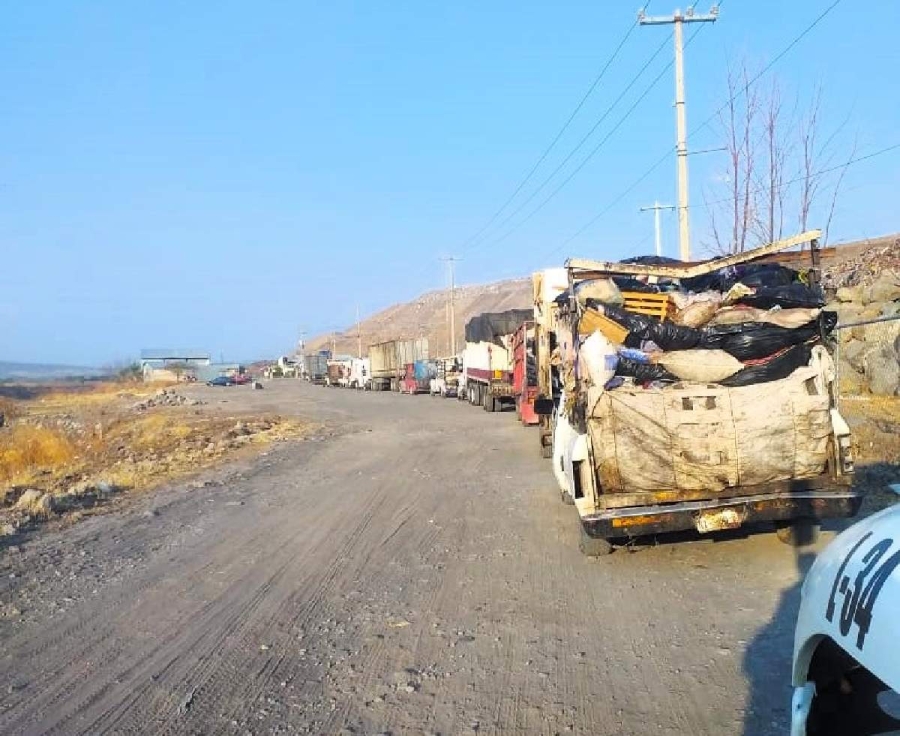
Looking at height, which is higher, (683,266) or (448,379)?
(683,266)

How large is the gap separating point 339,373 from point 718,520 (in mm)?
71660

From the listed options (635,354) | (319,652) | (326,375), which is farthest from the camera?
(326,375)

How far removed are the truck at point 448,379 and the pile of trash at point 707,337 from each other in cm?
3209

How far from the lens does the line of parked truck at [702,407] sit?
718 cm

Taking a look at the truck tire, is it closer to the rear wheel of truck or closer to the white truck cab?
the rear wheel of truck

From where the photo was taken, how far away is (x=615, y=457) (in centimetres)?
722

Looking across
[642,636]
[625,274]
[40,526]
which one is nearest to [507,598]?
[642,636]

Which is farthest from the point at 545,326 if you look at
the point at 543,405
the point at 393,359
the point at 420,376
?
→ the point at 393,359

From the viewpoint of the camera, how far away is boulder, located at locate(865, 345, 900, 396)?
18.8m

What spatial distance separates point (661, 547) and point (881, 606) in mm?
6226

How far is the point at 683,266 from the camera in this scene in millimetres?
9055

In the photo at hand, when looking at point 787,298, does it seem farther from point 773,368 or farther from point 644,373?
point 644,373

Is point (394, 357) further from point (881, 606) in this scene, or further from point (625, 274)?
point (881, 606)

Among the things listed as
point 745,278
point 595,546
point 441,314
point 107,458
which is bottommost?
point 107,458
